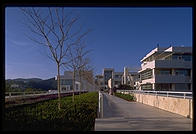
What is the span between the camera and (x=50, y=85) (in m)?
47.4

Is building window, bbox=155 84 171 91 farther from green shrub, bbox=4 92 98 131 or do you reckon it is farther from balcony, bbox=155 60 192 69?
green shrub, bbox=4 92 98 131

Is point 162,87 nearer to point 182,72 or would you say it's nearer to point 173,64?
point 182,72

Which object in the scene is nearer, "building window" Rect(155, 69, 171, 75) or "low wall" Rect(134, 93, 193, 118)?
"low wall" Rect(134, 93, 193, 118)

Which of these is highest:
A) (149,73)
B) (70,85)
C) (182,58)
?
(182,58)

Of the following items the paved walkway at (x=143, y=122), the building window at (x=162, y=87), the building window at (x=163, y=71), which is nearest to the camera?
the paved walkway at (x=143, y=122)

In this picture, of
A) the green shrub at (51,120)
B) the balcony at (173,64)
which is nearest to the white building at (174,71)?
the balcony at (173,64)

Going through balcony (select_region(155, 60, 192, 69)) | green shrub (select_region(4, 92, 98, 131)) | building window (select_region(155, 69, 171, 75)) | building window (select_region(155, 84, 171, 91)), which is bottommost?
building window (select_region(155, 84, 171, 91))

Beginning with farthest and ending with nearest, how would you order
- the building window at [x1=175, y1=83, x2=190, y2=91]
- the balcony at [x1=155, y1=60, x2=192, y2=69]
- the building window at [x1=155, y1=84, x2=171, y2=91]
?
1. the building window at [x1=155, y1=84, x2=171, y2=91]
2. the building window at [x1=175, y1=83, x2=190, y2=91]
3. the balcony at [x1=155, y1=60, x2=192, y2=69]

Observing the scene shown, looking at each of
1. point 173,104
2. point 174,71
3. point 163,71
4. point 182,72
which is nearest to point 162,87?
point 163,71

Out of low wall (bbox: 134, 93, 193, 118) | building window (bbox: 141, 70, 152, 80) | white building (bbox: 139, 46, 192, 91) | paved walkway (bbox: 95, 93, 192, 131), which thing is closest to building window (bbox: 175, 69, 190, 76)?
white building (bbox: 139, 46, 192, 91)

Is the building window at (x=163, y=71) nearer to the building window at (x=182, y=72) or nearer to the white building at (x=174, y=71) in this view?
the white building at (x=174, y=71)
